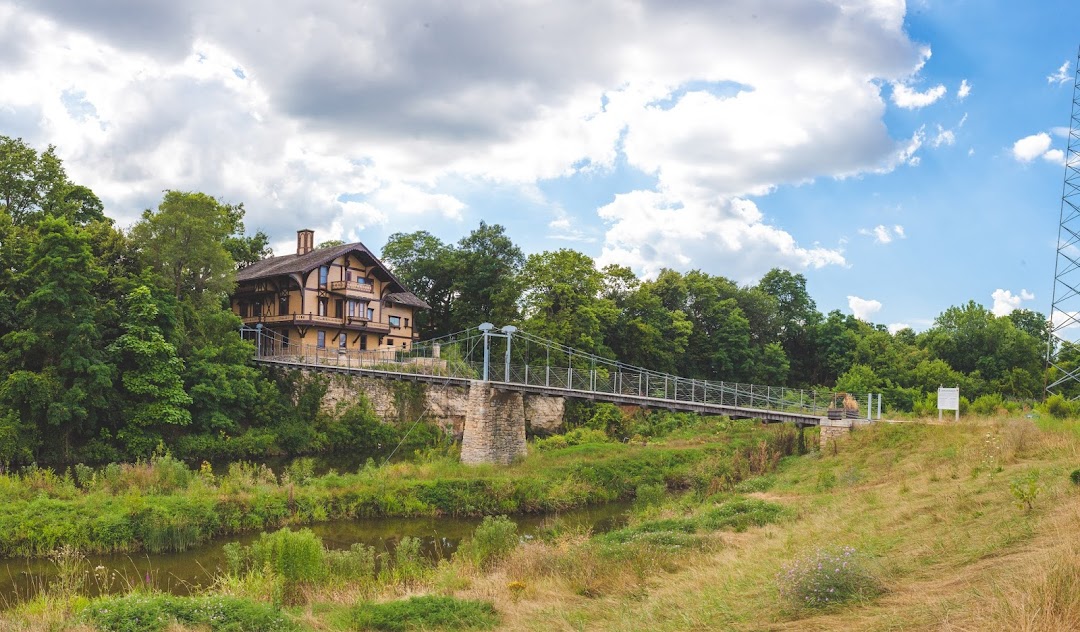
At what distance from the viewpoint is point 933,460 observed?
1734 cm

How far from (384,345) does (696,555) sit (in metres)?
38.3

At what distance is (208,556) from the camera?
627 inches

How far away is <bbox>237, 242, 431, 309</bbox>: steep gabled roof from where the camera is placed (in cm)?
4253

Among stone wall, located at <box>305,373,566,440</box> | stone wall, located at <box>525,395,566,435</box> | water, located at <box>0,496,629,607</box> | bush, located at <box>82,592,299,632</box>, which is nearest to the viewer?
bush, located at <box>82,592,299,632</box>

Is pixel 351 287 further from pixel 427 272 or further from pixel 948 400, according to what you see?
pixel 948 400

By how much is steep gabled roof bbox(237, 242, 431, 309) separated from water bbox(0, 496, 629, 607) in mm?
25529

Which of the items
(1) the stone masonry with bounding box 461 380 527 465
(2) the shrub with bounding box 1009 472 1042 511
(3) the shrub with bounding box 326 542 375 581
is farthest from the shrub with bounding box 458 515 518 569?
(1) the stone masonry with bounding box 461 380 527 465

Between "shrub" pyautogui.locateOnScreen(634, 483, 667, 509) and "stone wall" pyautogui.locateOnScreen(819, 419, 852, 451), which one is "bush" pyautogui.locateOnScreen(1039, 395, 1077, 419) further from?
"shrub" pyautogui.locateOnScreen(634, 483, 667, 509)

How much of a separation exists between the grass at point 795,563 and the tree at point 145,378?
18744 mm

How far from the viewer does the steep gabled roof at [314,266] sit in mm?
42531

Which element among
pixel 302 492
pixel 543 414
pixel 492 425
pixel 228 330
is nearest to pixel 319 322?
pixel 228 330

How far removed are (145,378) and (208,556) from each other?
1542 cm

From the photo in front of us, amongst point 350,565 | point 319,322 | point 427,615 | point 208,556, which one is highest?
point 319,322

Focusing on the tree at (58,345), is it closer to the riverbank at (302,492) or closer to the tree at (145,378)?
the tree at (145,378)
